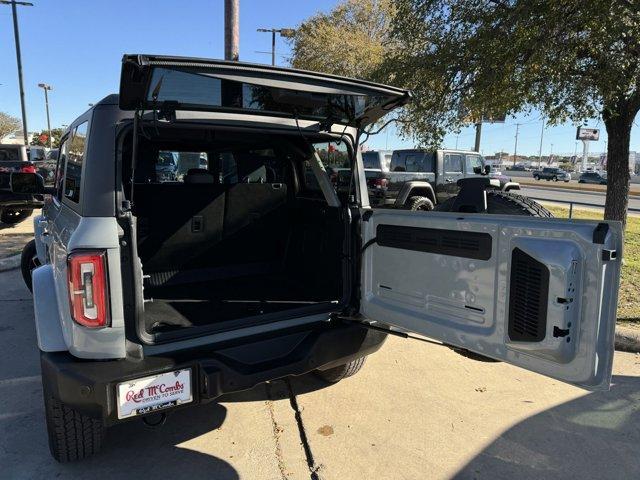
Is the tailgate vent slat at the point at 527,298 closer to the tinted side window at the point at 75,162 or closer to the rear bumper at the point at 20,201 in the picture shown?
the tinted side window at the point at 75,162

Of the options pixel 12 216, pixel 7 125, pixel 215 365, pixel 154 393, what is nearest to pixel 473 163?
pixel 12 216

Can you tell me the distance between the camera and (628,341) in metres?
4.36

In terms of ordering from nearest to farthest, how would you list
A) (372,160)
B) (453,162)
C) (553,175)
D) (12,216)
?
(12,216) < (453,162) < (372,160) < (553,175)

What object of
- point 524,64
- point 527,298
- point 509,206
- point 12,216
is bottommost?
point 12,216

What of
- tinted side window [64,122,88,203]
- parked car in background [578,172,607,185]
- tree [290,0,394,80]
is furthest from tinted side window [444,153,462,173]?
parked car in background [578,172,607,185]

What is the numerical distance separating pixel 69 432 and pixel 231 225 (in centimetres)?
203

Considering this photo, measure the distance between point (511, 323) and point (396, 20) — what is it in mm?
6096

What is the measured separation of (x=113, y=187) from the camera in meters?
2.33

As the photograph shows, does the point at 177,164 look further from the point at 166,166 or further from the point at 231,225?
the point at 231,225

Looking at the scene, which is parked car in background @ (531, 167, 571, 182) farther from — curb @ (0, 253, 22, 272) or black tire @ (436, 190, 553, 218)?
curb @ (0, 253, 22, 272)

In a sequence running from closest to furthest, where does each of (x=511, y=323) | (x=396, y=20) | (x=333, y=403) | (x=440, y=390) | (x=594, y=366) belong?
(x=594, y=366) < (x=511, y=323) < (x=333, y=403) < (x=440, y=390) < (x=396, y=20)

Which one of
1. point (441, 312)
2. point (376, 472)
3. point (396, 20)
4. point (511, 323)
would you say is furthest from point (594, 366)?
point (396, 20)

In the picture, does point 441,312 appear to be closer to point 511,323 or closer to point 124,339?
point 511,323

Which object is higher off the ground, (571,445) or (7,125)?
(7,125)
